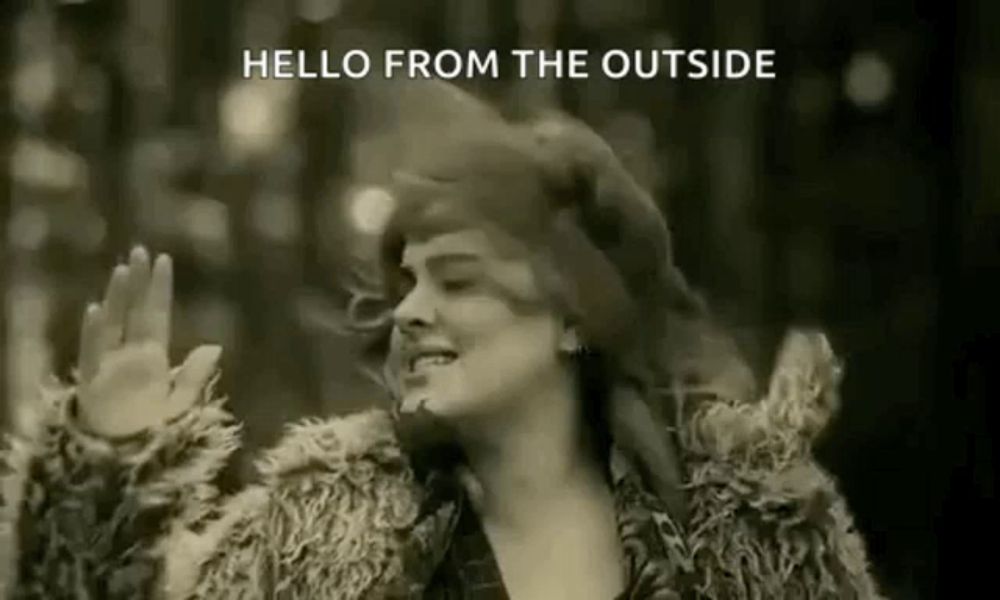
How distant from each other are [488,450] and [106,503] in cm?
26

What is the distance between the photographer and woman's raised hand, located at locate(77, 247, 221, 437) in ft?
3.14

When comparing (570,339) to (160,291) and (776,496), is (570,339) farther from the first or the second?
(160,291)

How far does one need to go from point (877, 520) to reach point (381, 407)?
1.10 feet

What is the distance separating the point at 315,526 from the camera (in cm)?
95

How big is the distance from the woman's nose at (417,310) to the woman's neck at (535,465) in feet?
0.28

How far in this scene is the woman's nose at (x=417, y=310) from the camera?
3.13ft

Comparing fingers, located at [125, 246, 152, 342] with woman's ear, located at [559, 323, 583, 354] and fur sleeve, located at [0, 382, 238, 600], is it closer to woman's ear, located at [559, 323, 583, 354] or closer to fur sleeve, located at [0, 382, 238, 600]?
fur sleeve, located at [0, 382, 238, 600]

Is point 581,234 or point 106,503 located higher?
point 581,234

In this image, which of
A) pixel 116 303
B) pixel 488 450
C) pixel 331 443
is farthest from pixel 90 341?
pixel 488 450

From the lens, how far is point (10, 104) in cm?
97

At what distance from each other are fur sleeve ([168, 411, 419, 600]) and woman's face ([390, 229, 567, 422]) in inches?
1.9

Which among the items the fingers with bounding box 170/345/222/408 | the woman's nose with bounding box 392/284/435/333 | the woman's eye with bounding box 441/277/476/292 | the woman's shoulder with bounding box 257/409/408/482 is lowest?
the woman's shoulder with bounding box 257/409/408/482

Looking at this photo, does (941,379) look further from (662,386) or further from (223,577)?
(223,577)

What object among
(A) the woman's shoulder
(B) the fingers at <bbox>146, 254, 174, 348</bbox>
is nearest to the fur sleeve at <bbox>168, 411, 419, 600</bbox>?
(A) the woman's shoulder
